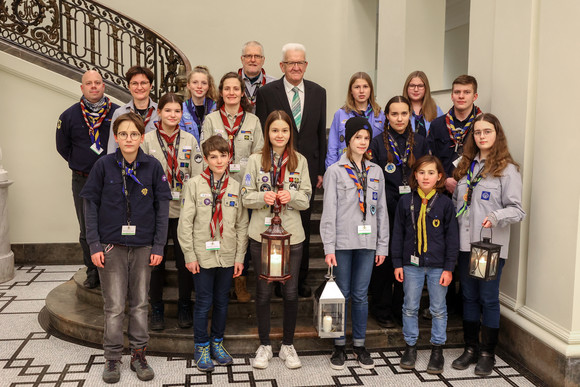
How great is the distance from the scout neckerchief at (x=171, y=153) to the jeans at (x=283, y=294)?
0.76 metres

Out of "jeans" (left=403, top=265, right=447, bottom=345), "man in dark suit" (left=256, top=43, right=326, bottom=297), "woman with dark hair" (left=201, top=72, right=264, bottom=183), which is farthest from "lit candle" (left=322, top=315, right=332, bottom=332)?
"woman with dark hair" (left=201, top=72, right=264, bottom=183)

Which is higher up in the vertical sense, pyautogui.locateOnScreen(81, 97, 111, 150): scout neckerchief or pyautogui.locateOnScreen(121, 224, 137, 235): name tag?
pyautogui.locateOnScreen(81, 97, 111, 150): scout neckerchief

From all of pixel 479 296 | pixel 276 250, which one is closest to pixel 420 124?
pixel 479 296

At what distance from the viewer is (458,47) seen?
12.4 meters

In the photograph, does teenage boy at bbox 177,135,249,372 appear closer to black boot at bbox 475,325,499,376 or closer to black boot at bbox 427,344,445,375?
black boot at bbox 427,344,445,375

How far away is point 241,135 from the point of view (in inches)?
163

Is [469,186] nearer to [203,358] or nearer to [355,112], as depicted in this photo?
[355,112]

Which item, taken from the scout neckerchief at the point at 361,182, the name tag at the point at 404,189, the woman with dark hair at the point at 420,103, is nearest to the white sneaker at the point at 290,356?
the scout neckerchief at the point at 361,182

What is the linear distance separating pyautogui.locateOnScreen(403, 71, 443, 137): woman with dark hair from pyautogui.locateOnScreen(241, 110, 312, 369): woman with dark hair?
3.79 ft

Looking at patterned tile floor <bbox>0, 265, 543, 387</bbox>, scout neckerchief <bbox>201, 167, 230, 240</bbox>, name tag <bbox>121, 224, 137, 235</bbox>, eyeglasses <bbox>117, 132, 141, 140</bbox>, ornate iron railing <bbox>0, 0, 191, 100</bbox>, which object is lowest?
patterned tile floor <bbox>0, 265, 543, 387</bbox>

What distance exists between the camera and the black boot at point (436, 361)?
12.6 ft

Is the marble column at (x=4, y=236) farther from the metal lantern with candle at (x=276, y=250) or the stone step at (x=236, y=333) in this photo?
the metal lantern with candle at (x=276, y=250)

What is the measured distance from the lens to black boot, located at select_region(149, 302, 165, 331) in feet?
13.6

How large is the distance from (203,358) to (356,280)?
4.03 ft
